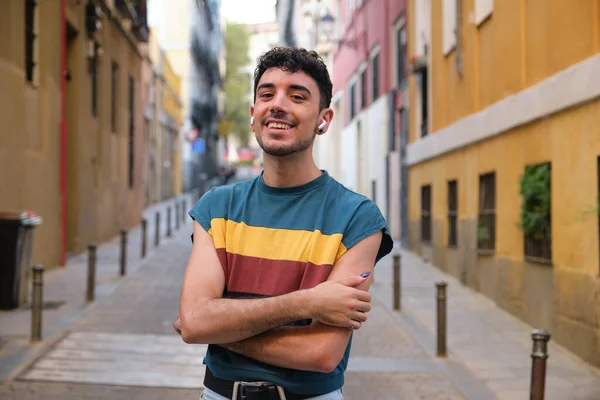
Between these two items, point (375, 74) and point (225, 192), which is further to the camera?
point (375, 74)

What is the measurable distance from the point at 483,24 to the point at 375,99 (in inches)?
486

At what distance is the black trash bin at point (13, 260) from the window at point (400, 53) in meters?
12.0

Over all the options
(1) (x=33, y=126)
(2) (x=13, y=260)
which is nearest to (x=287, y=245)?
(2) (x=13, y=260)

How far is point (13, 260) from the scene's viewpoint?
10086 mm

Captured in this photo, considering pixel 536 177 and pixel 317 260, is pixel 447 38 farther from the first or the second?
pixel 317 260

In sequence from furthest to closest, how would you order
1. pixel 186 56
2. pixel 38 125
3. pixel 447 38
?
pixel 186 56 → pixel 447 38 → pixel 38 125

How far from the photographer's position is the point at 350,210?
101 inches

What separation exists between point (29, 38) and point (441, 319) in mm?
8553

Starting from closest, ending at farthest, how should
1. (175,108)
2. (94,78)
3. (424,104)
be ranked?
(424,104) < (94,78) < (175,108)

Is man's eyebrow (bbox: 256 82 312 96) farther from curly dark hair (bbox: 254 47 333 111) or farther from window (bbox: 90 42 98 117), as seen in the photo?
window (bbox: 90 42 98 117)

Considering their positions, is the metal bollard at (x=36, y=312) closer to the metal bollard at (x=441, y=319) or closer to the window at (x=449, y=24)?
the metal bollard at (x=441, y=319)

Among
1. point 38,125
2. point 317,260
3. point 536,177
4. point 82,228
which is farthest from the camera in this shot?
point 82,228

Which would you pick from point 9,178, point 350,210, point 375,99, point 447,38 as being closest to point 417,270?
point 447,38

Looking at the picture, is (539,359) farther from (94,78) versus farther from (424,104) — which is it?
(94,78)
